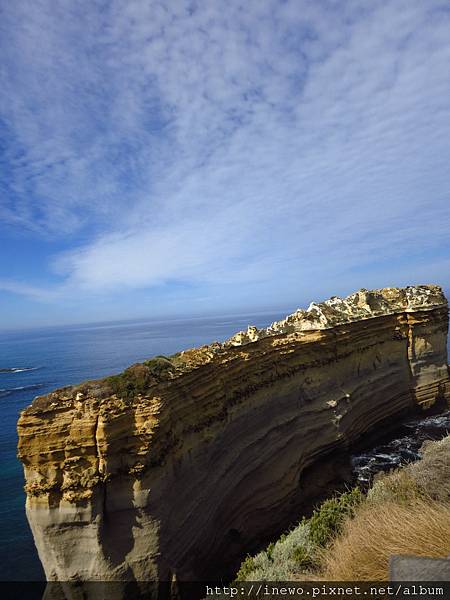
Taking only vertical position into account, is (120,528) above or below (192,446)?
below

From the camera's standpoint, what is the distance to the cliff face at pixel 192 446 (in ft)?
33.1

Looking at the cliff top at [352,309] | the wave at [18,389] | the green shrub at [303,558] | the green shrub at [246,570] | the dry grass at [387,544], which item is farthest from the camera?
the wave at [18,389]

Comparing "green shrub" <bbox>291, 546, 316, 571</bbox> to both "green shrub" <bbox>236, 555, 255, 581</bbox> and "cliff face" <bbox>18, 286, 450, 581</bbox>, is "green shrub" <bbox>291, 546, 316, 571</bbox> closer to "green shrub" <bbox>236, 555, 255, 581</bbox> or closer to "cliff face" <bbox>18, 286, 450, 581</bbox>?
"green shrub" <bbox>236, 555, 255, 581</bbox>

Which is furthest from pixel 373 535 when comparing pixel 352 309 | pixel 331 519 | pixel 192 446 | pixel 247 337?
pixel 352 309

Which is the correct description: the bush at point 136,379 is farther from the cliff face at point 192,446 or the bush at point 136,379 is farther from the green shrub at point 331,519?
the green shrub at point 331,519

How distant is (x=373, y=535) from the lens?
686cm

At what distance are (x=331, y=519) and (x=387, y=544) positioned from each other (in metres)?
5.77

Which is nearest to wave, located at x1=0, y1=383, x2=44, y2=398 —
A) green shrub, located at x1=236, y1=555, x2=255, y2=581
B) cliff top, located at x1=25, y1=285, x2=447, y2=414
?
cliff top, located at x1=25, y1=285, x2=447, y2=414

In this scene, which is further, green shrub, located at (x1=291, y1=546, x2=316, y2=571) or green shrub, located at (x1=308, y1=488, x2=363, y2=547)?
green shrub, located at (x1=308, y1=488, x2=363, y2=547)

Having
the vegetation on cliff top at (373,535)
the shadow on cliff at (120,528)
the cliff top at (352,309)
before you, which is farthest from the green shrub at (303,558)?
the cliff top at (352,309)

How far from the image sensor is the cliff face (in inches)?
398

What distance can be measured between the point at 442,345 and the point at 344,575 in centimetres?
2572

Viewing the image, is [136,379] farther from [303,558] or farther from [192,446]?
[303,558]

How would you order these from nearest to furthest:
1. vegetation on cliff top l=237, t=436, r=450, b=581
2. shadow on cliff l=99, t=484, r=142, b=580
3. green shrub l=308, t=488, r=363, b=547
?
vegetation on cliff top l=237, t=436, r=450, b=581 < green shrub l=308, t=488, r=363, b=547 < shadow on cliff l=99, t=484, r=142, b=580
